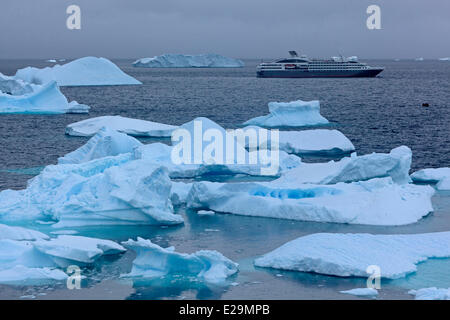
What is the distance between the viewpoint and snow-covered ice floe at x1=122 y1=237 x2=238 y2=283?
10914 mm

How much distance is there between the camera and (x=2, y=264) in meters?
11.2

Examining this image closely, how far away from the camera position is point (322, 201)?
→ 50.5 ft

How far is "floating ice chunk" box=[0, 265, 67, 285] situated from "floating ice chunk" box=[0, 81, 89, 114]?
29985 millimetres

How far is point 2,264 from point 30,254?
1.44 feet

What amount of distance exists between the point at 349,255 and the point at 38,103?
105ft

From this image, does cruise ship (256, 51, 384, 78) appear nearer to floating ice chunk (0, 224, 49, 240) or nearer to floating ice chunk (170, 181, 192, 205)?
floating ice chunk (170, 181, 192, 205)

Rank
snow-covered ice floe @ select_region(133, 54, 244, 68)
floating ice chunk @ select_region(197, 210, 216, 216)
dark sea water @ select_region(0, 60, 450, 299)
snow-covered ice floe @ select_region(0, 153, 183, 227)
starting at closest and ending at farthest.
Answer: dark sea water @ select_region(0, 60, 450, 299) → snow-covered ice floe @ select_region(0, 153, 183, 227) → floating ice chunk @ select_region(197, 210, 216, 216) → snow-covered ice floe @ select_region(133, 54, 244, 68)

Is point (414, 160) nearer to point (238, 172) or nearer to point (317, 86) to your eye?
point (238, 172)

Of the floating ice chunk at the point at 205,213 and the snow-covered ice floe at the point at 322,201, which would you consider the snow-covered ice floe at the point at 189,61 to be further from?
the floating ice chunk at the point at 205,213

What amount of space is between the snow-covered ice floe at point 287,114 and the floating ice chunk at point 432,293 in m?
22.2

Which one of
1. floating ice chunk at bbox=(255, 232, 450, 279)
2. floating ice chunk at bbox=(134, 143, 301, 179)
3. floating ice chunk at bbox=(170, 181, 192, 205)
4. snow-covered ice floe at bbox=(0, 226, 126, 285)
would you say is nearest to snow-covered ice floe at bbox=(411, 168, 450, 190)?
floating ice chunk at bbox=(134, 143, 301, 179)

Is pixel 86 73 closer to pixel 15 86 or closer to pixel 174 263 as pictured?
pixel 15 86
